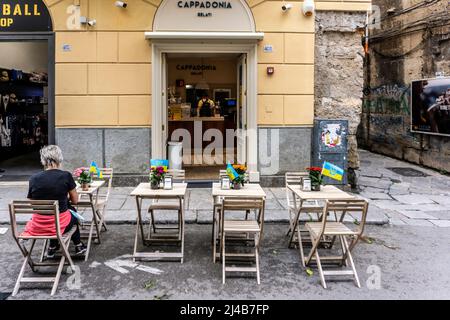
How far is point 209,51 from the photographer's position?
29.0ft

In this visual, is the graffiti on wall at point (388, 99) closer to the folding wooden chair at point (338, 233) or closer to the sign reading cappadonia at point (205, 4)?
the sign reading cappadonia at point (205, 4)

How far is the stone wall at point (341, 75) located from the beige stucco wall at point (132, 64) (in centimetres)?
25

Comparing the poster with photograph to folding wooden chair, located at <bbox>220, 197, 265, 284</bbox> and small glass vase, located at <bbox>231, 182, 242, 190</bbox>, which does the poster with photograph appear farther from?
folding wooden chair, located at <bbox>220, 197, 265, 284</bbox>

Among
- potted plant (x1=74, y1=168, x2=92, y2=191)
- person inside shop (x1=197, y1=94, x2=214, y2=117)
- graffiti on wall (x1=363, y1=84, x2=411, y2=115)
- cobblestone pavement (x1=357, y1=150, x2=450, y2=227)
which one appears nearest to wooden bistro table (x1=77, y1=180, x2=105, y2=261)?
potted plant (x1=74, y1=168, x2=92, y2=191)

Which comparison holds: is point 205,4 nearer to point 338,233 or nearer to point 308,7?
point 308,7

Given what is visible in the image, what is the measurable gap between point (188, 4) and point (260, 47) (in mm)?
1634

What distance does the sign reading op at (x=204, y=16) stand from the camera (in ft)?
28.5

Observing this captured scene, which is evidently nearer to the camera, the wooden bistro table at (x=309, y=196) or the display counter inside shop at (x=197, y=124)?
the wooden bistro table at (x=309, y=196)

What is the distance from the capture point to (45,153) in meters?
4.63

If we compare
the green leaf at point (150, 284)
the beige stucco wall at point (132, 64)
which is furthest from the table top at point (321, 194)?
the beige stucco wall at point (132, 64)
